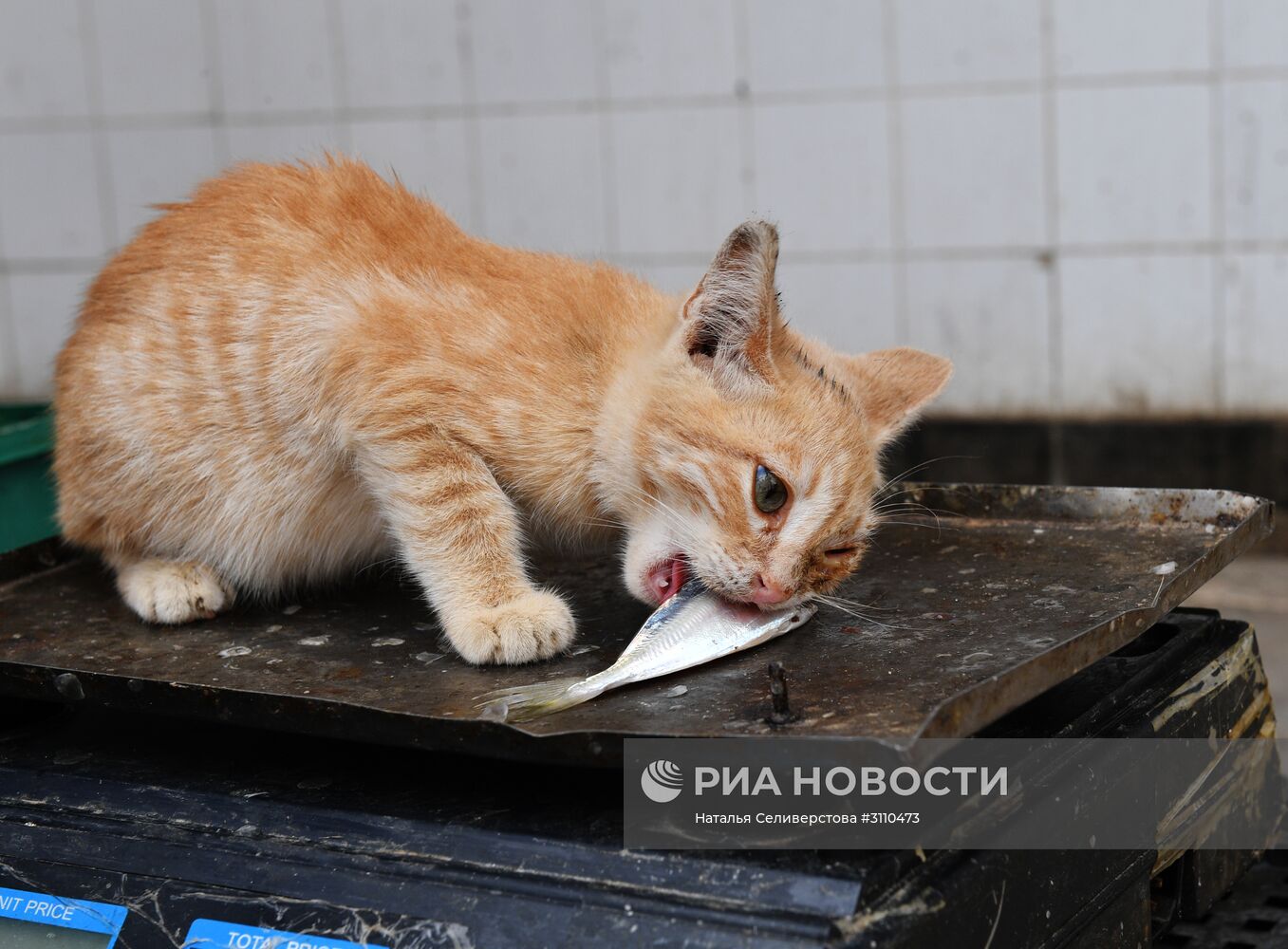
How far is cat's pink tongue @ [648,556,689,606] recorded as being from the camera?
140cm

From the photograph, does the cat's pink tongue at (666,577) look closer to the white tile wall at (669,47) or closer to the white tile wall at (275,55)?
the white tile wall at (669,47)

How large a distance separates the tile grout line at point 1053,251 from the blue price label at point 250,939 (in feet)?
9.16

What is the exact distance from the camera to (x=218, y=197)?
1741 millimetres

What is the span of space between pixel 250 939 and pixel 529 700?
0.27m

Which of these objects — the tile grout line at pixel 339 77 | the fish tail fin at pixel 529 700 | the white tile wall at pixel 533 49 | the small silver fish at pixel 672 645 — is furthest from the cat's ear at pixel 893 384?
the tile grout line at pixel 339 77

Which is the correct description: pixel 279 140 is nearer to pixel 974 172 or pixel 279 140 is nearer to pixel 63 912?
pixel 974 172

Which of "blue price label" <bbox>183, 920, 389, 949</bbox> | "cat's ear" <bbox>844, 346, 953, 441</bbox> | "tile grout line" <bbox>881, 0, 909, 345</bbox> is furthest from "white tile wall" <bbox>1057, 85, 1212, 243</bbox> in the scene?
"blue price label" <bbox>183, 920, 389, 949</bbox>

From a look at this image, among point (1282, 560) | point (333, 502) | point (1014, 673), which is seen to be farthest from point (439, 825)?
point (1282, 560)

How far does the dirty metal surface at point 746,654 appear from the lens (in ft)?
3.40

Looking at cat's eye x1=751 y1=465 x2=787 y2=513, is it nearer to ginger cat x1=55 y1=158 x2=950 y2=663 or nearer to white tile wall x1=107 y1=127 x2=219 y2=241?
ginger cat x1=55 y1=158 x2=950 y2=663

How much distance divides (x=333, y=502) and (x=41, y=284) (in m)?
2.89

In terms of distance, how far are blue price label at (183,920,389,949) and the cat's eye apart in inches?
23.5

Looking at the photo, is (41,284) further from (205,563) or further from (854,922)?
(854,922)

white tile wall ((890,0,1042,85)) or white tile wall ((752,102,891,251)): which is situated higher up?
white tile wall ((890,0,1042,85))
